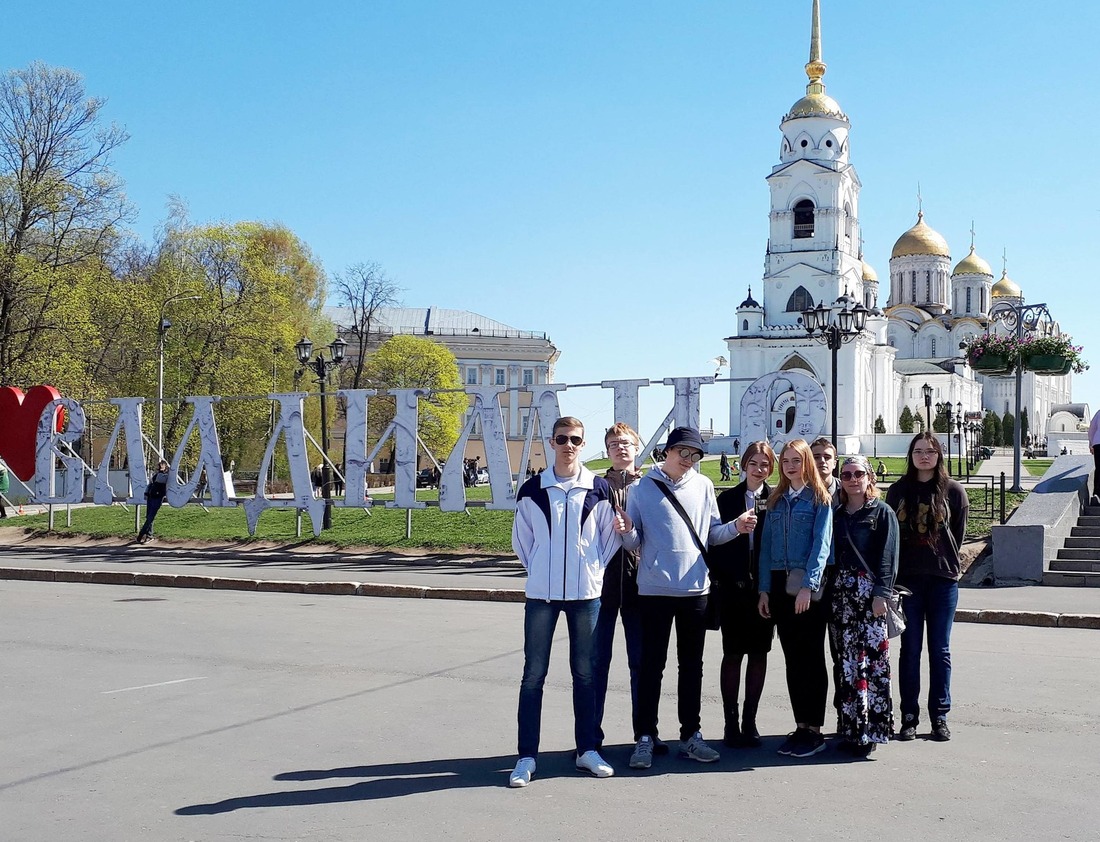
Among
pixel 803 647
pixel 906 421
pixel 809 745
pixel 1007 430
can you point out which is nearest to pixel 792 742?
pixel 809 745

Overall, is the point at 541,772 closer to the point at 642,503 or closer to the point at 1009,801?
the point at 642,503

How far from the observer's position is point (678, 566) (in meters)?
6.35

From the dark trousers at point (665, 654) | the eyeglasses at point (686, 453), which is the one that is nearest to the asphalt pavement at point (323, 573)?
the dark trousers at point (665, 654)

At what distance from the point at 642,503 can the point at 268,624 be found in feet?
23.4

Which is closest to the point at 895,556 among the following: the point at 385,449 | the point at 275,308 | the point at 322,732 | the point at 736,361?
the point at 322,732

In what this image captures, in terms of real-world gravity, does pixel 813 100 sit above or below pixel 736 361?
above

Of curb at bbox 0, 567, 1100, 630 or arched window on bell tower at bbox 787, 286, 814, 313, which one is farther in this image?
arched window on bell tower at bbox 787, 286, 814, 313

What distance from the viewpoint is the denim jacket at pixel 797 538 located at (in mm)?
6473

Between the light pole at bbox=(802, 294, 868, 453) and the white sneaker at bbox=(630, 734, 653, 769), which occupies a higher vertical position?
the light pole at bbox=(802, 294, 868, 453)

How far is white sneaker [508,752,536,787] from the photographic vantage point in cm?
583

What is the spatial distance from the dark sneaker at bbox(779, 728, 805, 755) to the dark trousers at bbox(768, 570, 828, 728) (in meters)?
0.08

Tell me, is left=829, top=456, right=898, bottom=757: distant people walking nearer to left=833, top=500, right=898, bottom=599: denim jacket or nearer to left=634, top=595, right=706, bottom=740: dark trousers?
left=833, top=500, right=898, bottom=599: denim jacket

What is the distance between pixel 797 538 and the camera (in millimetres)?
6555

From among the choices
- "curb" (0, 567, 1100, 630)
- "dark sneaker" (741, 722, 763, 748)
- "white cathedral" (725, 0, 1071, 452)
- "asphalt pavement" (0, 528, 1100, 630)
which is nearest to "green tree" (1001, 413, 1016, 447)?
"white cathedral" (725, 0, 1071, 452)
